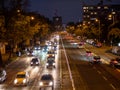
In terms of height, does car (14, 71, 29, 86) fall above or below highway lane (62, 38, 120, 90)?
above

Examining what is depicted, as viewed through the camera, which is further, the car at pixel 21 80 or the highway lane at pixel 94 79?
the car at pixel 21 80

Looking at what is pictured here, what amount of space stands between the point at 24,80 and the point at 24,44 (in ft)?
257

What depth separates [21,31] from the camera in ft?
276

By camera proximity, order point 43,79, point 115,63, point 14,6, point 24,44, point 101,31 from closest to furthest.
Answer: point 43,79 < point 115,63 < point 14,6 < point 24,44 < point 101,31

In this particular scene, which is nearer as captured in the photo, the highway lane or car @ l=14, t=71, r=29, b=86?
the highway lane

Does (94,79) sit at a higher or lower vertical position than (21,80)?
lower

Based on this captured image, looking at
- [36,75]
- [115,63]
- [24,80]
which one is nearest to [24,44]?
[115,63]

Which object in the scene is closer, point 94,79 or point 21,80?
point 21,80

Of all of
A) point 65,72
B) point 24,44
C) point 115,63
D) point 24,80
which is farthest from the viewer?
Answer: point 24,44

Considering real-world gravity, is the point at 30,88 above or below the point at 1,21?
below

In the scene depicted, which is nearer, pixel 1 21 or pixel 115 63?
pixel 115 63

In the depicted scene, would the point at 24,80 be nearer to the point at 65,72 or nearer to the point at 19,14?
the point at 65,72

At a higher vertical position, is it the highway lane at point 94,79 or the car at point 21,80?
the car at point 21,80

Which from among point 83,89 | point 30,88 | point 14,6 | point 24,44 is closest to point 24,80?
point 30,88
